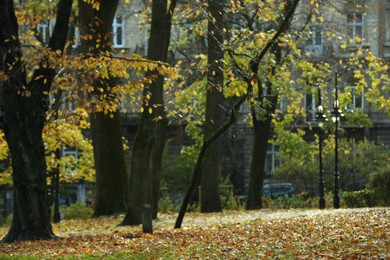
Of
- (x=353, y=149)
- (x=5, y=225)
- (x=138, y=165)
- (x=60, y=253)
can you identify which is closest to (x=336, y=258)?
(x=60, y=253)

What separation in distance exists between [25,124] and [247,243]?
614cm

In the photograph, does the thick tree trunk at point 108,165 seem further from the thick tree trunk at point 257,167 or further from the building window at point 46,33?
the thick tree trunk at point 257,167

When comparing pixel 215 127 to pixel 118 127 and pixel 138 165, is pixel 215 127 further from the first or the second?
pixel 138 165

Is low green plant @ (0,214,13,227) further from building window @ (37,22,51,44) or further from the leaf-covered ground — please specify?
the leaf-covered ground

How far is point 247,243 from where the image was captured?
15.8m

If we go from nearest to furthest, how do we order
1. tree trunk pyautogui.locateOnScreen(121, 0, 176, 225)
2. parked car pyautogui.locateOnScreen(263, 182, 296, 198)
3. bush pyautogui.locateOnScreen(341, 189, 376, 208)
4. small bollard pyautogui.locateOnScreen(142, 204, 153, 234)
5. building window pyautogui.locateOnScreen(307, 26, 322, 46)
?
small bollard pyautogui.locateOnScreen(142, 204, 153, 234)
tree trunk pyautogui.locateOnScreen(121, 0, 176, 225)
bush pyautogui.locateOnScreen(341, 189, 376, 208)
building window pyautogui.locateOnScreen(307, 26, 322, 46)
parked car pyautogui.locateOnScreen(263, 182, 296, 198)

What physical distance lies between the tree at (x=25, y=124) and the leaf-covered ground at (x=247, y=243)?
88 centimetres

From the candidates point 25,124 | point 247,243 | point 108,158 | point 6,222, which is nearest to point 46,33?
point 6,222

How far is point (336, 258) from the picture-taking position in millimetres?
12891

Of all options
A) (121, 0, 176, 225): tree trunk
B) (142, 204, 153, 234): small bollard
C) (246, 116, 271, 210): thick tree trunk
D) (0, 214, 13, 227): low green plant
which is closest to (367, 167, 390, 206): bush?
(246, 116, 271, 210): thick tree trunk

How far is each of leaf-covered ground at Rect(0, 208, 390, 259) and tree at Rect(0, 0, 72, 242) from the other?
88cm

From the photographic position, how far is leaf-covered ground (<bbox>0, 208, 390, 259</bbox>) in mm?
A: 13914

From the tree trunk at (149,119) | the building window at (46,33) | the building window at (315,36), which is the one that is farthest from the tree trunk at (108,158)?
the building window at (315,36)

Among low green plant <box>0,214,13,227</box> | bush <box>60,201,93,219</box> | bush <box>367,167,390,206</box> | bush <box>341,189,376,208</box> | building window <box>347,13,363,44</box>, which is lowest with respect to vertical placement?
low green plant <box>0,214,13,227</box>
